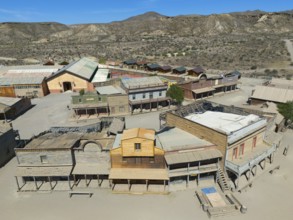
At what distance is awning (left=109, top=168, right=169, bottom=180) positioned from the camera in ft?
83.7

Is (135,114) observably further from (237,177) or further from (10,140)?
(237,177)

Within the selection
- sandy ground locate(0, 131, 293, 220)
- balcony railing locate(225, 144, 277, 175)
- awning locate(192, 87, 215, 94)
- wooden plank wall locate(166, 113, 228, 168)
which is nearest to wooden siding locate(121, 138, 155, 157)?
sandy ground locate(0, 131, 293, 220)

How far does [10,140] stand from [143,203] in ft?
68.0

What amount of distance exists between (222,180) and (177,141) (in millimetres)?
6237

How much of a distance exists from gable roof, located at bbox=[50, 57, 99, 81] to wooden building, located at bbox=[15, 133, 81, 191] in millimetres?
37730

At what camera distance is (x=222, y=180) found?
1040 inches

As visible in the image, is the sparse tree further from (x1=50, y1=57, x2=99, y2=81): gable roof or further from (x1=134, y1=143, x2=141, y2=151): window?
(x1=134, y1=143, x2=141, y2=151): window

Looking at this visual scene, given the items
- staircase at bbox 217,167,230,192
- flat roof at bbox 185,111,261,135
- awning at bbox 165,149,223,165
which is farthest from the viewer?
flat roof at bbox 185,111,261,135

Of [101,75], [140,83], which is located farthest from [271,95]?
[101,75]

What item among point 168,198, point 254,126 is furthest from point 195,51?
point 168,198

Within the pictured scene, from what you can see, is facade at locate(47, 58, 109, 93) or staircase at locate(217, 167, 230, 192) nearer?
staircase at locate(217, 167, 230, 192)

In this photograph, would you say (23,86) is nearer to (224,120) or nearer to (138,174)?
(138,174)

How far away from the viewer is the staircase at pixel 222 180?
26.0 meters

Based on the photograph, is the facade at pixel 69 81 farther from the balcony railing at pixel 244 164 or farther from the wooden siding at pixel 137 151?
the balcony railing at pixel 244 164
